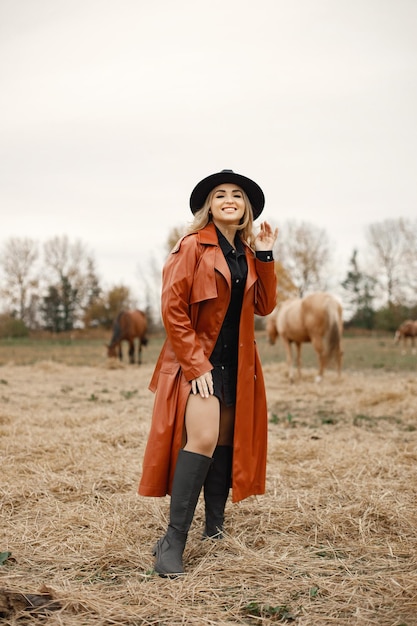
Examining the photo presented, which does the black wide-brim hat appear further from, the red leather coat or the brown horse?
the brown horse

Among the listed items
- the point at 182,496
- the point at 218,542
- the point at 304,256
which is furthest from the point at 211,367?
the point at 304,256

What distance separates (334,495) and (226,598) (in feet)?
5.46

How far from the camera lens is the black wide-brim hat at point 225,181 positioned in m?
3.08

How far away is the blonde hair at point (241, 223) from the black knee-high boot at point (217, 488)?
119cm

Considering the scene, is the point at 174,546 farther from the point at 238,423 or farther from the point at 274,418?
the point at 274,418

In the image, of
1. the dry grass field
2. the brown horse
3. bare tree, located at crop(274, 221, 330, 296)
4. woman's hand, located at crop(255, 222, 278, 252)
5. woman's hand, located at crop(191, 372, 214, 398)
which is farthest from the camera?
bare tree, located at crop(274, 221, 330, 296)

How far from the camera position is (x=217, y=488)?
320cm

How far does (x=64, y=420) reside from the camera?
21.3 ft

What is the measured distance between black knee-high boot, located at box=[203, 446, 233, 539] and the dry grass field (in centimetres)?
11

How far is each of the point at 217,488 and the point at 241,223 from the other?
1.51 m

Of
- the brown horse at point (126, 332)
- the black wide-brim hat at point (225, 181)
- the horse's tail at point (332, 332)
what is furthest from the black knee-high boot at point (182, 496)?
the brown horse at point (126, 332)

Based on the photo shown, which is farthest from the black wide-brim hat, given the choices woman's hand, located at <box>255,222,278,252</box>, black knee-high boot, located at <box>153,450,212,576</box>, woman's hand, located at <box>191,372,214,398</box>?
black knee-high boot, located at <box>153,450,212,576</box>

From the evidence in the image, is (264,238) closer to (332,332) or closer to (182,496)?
(182,496)

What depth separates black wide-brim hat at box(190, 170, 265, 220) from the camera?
3.08 metres
